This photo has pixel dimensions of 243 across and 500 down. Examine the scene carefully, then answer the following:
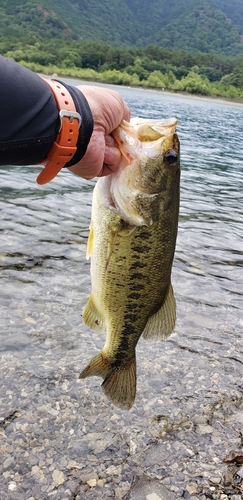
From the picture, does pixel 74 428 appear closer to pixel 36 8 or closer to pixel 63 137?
pixel 63 137

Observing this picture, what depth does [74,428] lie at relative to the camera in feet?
12.2

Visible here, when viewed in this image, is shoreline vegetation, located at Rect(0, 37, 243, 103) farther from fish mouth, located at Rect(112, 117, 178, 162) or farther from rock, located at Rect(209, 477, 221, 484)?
rock, located at Rect(209, 477, 221, 484)

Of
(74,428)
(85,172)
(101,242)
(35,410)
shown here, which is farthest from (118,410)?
(85,172)

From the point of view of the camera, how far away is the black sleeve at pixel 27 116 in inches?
88.4

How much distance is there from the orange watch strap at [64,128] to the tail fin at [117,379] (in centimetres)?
167

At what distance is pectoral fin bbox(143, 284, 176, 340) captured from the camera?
3.41m

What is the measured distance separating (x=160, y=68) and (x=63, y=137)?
140 meters

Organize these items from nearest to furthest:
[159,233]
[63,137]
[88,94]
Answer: [63,137] < [88,94] < [159,233]

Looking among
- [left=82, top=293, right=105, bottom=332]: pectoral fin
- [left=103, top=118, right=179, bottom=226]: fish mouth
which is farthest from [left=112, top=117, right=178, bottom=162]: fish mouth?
[left=82, top=293, right=105, bottom=332]: pectoral fin

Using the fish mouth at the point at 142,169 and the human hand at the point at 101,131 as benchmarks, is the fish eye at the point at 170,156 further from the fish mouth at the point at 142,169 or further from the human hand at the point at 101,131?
the human hand at the point at 101,131

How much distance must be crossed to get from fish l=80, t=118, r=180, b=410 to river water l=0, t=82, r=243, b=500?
517 millimetres

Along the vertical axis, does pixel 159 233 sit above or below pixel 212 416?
above

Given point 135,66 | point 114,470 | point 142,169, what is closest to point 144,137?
point 142,169

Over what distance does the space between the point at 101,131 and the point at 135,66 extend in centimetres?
13330
